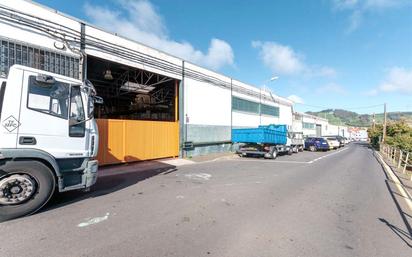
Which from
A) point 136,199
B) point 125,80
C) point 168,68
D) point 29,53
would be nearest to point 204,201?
point 136,199

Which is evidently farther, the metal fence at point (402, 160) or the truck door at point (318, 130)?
the truck door at point (318, 130)

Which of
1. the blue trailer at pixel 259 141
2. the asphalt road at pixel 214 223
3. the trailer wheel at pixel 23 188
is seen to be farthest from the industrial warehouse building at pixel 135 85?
the asphalt road at pixel 214 223

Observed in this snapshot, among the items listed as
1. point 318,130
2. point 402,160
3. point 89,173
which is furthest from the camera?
point 318,130

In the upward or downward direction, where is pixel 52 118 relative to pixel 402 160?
upward

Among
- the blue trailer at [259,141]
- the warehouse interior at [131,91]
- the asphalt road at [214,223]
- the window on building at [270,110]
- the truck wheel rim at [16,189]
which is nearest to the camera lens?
the asphalt road at [214,223]

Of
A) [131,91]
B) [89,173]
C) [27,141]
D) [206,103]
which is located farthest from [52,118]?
[131,91]

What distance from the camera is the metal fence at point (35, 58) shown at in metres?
8.23

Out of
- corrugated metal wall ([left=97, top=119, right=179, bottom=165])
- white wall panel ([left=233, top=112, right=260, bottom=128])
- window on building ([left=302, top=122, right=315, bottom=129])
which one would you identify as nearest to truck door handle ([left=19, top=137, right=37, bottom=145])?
corrugated metal wall ([left=97, top=119, right=179, bottom=165])

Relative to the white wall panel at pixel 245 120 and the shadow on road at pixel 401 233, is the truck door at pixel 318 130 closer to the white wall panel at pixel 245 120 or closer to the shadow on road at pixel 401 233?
the white wall panel at pixel 245 120

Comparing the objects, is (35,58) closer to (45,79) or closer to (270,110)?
(45,79)

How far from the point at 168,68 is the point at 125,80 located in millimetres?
4123

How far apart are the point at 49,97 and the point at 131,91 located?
15522 mm

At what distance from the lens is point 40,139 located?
5.21 metres

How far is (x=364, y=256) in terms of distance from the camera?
3689mm
